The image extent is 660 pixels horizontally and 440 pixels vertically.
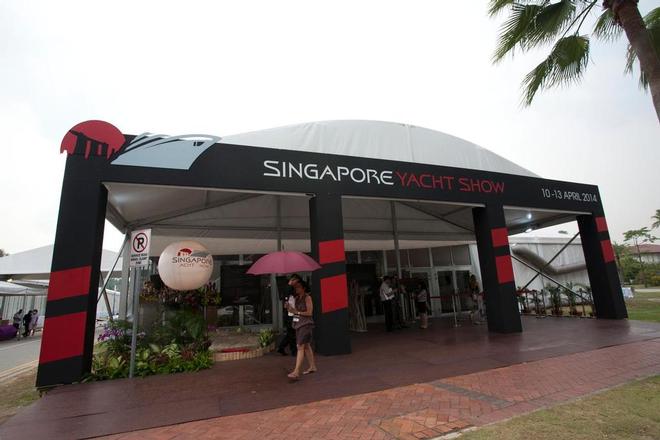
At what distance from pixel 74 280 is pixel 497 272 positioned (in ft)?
30.0

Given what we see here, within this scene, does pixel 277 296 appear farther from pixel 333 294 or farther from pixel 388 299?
pixel 333 294

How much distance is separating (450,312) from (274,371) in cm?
1140

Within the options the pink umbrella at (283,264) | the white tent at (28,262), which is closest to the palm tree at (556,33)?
the pink umbrella at (283,264)

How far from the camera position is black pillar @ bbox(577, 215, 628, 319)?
10531 millimetres

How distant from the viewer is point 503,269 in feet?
29.8

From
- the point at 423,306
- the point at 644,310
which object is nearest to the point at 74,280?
the point at 423,306

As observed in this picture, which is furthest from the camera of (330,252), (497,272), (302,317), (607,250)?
(607,250)

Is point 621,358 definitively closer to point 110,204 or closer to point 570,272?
point 110,204

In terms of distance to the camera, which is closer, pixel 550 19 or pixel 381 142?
pixel 550 19

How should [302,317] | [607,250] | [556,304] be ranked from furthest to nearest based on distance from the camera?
[556,304] → [607,250] → [302,317]

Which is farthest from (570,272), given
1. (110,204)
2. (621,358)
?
(110,204)

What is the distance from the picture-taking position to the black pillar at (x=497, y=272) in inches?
352

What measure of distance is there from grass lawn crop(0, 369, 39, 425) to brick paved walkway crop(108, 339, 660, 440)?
103 inches

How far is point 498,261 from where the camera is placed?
9094mm
